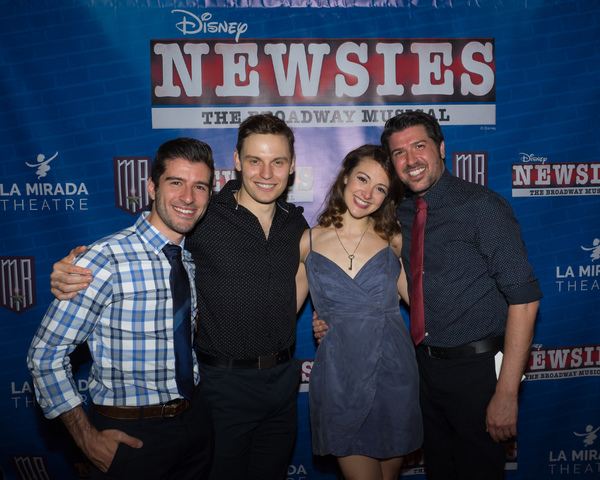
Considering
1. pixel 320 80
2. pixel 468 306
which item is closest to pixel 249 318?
pixel 468 306

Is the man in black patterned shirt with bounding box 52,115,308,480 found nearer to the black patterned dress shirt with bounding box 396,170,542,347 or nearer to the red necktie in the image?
the red necktie

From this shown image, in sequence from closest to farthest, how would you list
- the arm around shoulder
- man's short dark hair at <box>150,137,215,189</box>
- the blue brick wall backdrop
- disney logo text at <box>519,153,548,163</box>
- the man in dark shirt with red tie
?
the arm around shoulder
man's short dark hair at <box>150,137,215,189</box>
the man in dark shirt with red tie
the blue brick wall backdrop
disney logo text at <box>519,153,548,163</box>

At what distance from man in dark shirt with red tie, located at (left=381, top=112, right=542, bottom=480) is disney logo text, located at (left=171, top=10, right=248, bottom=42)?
1.30 meters

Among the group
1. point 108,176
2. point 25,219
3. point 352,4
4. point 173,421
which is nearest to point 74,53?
point 108,176

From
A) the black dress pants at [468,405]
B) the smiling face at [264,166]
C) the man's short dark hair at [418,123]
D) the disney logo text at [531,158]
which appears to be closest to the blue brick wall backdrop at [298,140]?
the disney logo text at [531,158]

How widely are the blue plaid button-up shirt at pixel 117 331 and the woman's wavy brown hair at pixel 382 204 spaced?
3.09 ft

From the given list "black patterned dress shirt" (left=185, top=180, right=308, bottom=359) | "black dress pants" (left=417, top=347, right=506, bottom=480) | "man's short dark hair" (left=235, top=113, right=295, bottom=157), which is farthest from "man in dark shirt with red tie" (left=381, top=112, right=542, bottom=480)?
"black patterned dress shirt" (left=185, top=180, right=308, bottom=359)

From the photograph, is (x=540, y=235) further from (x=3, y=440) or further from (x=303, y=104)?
(x=3, y=440)

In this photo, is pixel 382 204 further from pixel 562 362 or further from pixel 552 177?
pixel 562 362

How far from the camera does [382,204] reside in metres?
2.21

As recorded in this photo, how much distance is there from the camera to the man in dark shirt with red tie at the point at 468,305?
176 centimetres

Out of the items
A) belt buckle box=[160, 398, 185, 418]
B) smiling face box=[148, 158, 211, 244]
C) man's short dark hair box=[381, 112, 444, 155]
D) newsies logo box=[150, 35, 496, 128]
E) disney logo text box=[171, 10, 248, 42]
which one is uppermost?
disney logo text box=[171, 10, 248, 42]

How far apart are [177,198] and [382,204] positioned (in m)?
1.11

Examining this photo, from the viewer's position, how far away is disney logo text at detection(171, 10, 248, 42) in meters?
2.58
